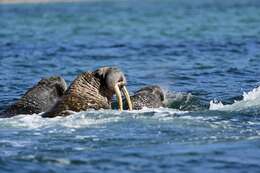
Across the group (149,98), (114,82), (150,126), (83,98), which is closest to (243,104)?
(149,98)

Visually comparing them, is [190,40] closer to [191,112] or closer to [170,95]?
[170,95]

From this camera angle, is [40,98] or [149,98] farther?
[149,98]

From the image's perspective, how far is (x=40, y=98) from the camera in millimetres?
14727

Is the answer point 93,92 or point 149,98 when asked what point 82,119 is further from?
point 149,98

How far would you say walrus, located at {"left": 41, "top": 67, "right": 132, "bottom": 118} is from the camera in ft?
45.9

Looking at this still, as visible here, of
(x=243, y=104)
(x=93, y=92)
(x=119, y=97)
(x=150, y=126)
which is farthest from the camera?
(x=243, y=104)

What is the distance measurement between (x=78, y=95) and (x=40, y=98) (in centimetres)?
92

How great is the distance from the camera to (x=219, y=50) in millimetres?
28938

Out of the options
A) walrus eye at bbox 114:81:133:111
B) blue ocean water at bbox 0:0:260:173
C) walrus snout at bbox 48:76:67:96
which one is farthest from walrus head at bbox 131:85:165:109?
walrus snout at bbox 48:76:67:96

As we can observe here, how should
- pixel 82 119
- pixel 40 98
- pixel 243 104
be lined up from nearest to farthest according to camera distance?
pixel 82 119
pixel 40 98
pixel 243 104

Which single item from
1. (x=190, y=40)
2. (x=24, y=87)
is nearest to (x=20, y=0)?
(x=190, y=40)

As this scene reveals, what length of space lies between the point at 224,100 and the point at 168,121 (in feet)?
13.4

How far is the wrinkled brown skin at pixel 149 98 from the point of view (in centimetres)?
1512

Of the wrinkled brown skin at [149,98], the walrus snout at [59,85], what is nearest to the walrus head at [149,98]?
the wrinkled brown skin at [149,98]
